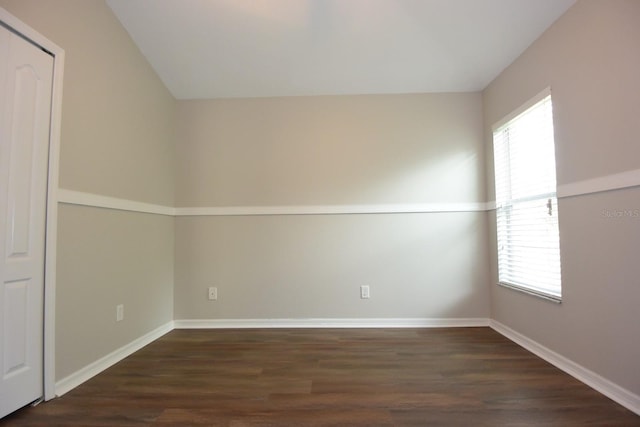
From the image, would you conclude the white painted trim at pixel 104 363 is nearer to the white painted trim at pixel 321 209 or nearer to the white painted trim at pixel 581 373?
the white painted trim at pixel 321 209

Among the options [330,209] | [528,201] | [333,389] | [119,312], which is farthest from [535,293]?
[119,312]

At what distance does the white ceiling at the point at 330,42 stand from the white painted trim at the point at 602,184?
1169 millimetres

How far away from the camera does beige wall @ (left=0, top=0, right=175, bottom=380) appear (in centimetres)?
199

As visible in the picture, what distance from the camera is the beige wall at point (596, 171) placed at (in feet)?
5.59

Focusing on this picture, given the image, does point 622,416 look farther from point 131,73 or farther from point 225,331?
point 131,73

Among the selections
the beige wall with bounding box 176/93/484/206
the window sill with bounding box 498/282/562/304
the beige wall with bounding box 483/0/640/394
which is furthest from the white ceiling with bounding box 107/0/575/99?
the window sill with bounding box 498/282/562/304

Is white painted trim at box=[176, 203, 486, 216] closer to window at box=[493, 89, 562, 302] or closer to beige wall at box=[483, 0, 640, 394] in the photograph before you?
window at box=[493, 89, 562, 302]

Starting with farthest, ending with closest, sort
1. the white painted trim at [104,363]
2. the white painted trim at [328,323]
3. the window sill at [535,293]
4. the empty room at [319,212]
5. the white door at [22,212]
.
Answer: the white painted trim at [328,323], the window sill at [535,293], the white painted trim at [104,363], the empty room at [319,212], the white door at [22,212]

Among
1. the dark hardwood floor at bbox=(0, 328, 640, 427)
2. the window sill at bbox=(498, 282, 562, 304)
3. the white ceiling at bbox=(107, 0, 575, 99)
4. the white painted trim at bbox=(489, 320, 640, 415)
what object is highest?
the white ceiling at bbox=(107, 0, 575, 99)

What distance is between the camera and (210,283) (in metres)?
3.27

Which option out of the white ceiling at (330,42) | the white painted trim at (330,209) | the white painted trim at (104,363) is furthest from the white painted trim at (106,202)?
the white ceiling at (330,42)

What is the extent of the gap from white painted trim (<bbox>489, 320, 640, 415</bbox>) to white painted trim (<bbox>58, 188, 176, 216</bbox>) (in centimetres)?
336

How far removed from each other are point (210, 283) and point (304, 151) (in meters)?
1.65

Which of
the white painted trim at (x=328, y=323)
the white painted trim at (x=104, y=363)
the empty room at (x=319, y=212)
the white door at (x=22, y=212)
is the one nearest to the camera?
the white door at (x=22, y=212)
